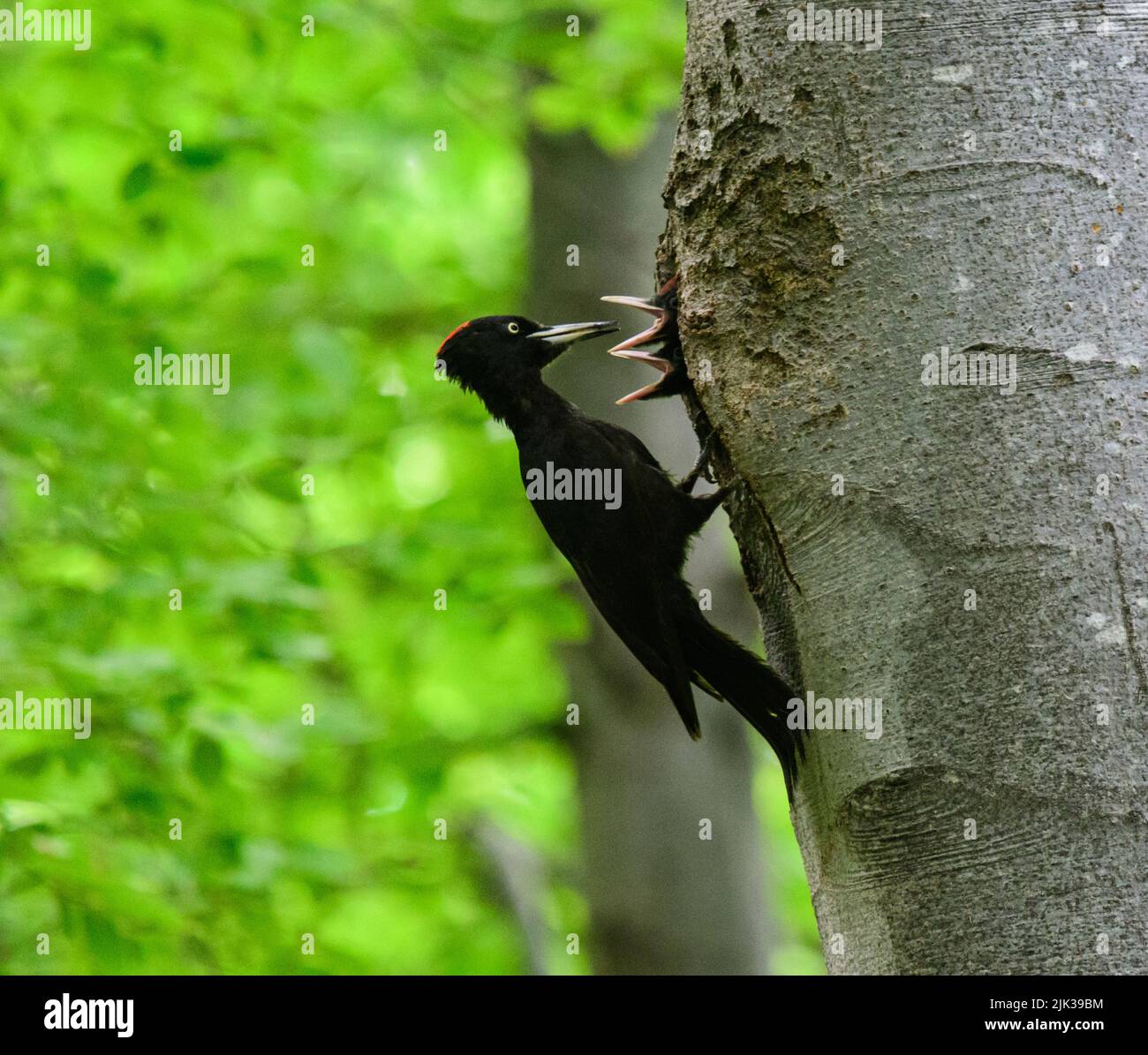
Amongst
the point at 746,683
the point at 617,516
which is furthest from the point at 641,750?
the point at 746,683

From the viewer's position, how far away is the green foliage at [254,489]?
380cm

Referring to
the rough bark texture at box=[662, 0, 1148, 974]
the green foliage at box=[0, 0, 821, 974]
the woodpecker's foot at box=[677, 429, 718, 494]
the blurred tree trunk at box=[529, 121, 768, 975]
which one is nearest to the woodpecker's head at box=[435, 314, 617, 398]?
the woodpecker's foot at box=[677, 429, 718, 494]

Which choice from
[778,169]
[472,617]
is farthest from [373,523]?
[778,169]

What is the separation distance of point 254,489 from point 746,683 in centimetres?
245

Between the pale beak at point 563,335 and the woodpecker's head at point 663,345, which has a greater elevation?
the pale beak at point 563,335

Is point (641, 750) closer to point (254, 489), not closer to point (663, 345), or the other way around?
point (254, 489)

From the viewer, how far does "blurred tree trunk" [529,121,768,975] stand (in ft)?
17.5

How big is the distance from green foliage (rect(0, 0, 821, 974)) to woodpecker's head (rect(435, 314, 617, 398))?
846mm

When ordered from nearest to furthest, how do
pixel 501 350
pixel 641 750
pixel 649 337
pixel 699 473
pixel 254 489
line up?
pixel 649 337 < pixel 699 473 < pixel 501 350 < pixel 254 489 < pixel 641 750

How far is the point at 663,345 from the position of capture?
8.59ft

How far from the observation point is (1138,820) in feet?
5.35

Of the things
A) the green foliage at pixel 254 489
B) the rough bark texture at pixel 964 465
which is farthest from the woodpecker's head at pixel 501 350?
the rough bark texture at pixel 964 465

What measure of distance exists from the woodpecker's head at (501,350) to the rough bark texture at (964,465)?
1.58 metres

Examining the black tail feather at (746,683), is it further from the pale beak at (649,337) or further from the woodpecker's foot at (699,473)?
the pale beak at (649,337)
